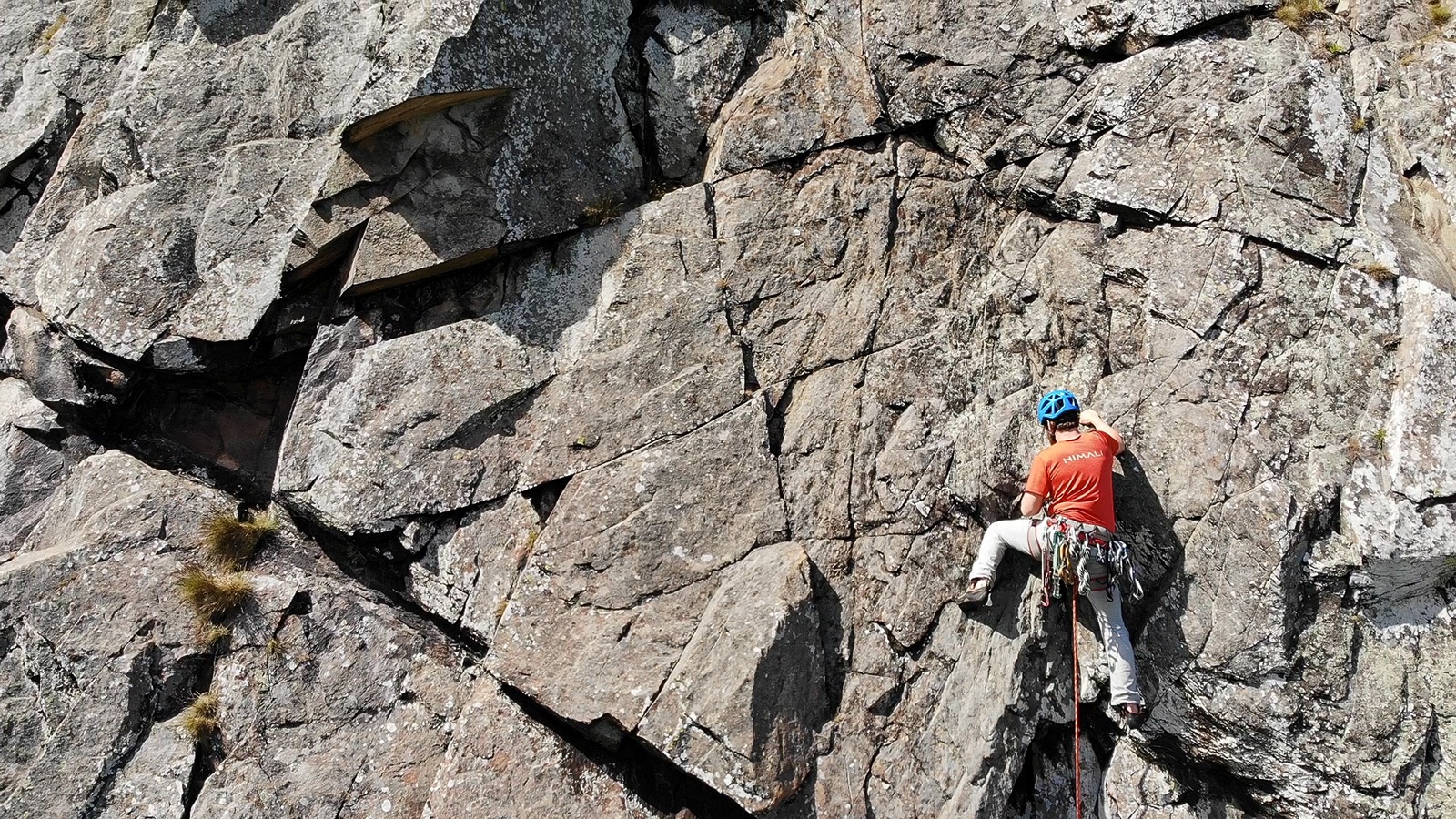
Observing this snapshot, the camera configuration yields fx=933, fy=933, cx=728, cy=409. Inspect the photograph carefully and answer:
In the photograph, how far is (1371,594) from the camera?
314 inches

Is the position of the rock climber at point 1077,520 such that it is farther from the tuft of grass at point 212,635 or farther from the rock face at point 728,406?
the tuft of grass at point 212,635

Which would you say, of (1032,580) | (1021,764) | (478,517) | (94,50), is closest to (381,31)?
(94,50)

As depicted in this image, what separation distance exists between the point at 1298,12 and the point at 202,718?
12.8 meters

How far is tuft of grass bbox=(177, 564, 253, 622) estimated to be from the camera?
899cm

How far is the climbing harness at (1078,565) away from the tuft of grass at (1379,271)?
3.30 m

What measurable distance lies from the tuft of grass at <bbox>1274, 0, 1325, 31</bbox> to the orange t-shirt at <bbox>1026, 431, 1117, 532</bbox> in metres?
5.02

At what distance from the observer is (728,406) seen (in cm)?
922

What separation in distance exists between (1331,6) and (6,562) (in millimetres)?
14895

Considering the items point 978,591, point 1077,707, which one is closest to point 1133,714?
point 1077,707

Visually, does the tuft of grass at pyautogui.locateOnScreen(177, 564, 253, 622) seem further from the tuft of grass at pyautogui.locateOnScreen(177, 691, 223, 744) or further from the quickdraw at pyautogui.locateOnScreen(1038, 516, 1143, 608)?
the quickdraw at pyautogui.locateOnScreen(1038, 516, 1143, 608)

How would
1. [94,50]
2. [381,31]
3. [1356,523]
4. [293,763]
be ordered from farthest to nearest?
[94,50], [381,31], [293,763], [1356,523]

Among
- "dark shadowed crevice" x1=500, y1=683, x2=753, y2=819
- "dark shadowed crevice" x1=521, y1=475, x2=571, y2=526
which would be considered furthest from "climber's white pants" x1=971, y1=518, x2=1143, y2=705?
"dark shadowed crevice" x1=521, y1=475, x2=571, y2=526

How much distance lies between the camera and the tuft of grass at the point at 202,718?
8.67 meters

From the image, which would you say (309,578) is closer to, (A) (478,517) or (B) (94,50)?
(A) (478,517)
